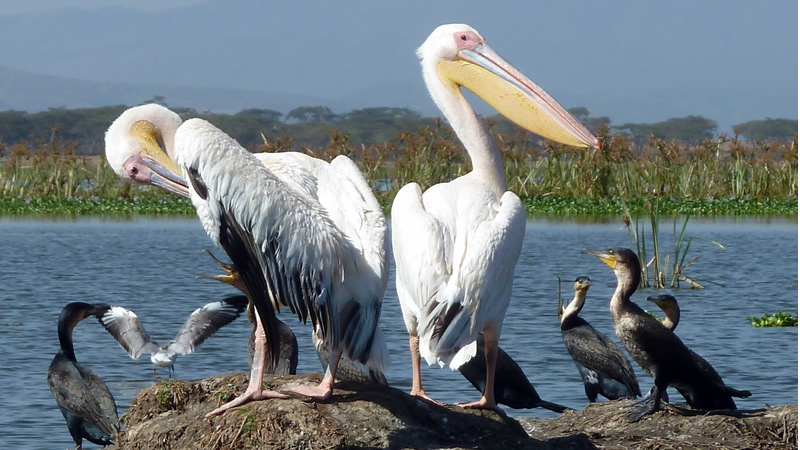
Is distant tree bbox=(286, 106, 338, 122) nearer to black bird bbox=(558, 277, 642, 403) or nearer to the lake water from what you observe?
the lake water

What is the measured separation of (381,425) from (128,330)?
258 cm

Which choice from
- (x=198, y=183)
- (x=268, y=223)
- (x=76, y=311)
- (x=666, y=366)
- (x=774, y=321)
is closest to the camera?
(x=268, y=223)

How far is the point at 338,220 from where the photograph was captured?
4.51m

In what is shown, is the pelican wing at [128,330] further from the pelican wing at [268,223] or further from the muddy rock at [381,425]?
the pelican wing at [268,223]

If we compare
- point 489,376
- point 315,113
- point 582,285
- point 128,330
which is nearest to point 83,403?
point 128,330

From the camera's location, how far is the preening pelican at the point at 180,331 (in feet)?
21.5

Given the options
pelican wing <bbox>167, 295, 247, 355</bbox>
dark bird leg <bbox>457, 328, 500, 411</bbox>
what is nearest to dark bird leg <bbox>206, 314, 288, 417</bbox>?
dark bird leg <bbox>457, 328, 500, 411</bbox>

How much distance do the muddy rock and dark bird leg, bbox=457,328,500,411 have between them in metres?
0.05

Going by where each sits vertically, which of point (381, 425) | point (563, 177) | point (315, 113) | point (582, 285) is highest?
point (315, 113)

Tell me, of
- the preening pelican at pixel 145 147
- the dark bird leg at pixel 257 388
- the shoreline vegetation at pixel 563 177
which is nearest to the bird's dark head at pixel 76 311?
the preening pelican at pixel 145 147

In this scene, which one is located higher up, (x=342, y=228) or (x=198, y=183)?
(x=198, y=183)

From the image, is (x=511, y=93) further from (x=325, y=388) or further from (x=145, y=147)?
(x=325, y=388)

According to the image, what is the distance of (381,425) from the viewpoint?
4492 mm

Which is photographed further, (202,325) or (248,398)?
(202,325)
